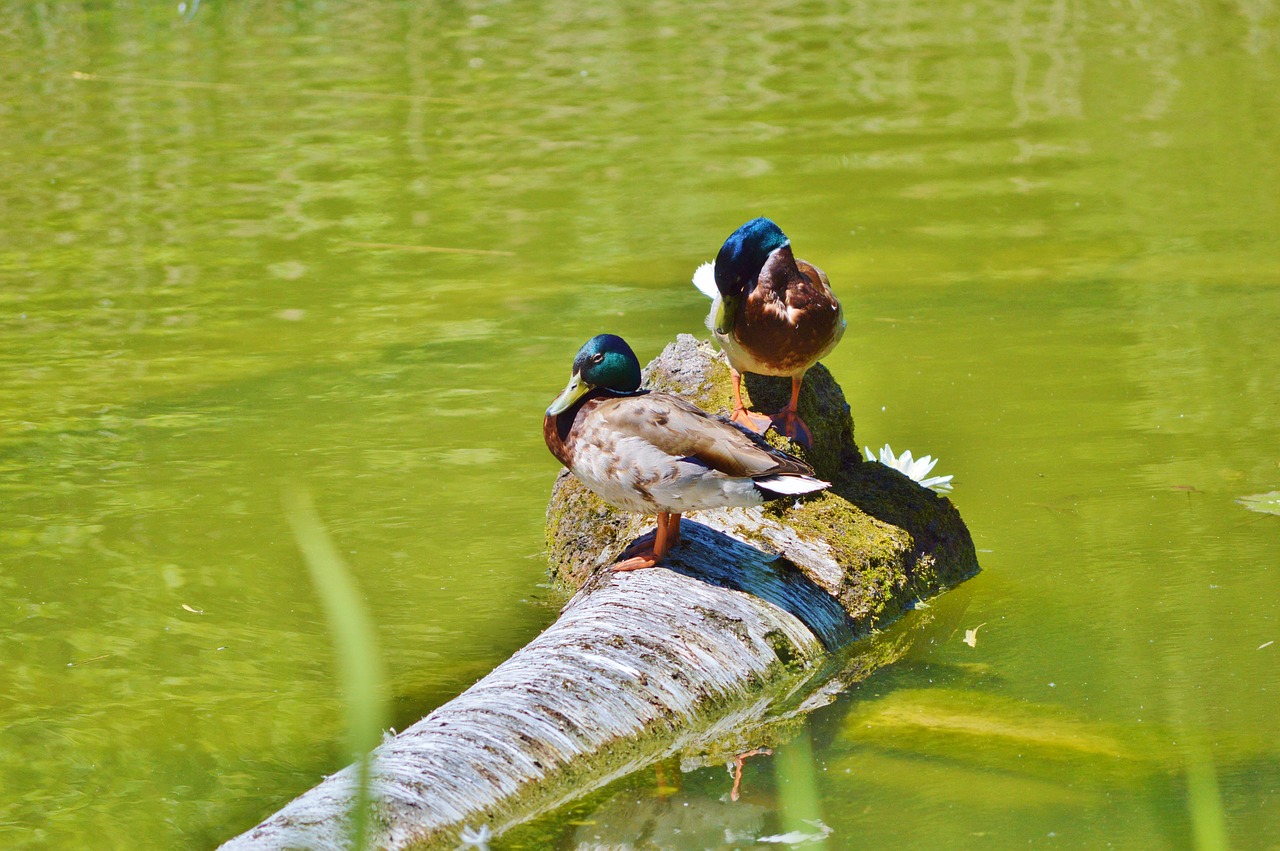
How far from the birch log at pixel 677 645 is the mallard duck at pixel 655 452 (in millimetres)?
319

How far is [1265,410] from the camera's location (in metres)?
6.81

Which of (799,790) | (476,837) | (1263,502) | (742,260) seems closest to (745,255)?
(742,260)

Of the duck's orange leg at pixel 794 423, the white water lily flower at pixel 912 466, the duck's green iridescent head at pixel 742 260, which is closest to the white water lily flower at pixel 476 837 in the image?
the duck's orange leg at pixel 794 423

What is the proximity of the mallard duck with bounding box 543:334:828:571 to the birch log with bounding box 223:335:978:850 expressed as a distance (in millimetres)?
319

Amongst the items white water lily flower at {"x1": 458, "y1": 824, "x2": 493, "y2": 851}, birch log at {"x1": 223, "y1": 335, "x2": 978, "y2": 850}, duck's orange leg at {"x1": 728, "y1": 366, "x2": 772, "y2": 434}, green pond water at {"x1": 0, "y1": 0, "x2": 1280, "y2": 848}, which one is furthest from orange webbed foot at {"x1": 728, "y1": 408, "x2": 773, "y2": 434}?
white water lily flower at {"x1": 458, "y1": 824, "x2": 493, "y2": 851}

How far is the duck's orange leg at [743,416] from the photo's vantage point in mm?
5105

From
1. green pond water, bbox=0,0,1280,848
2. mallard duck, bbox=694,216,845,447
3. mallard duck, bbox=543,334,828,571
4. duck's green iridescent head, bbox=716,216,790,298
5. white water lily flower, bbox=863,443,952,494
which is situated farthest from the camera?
white water lily flower, bbox=863,443,952,494

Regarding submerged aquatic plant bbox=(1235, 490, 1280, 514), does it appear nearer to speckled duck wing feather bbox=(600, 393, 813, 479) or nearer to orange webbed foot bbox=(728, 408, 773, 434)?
orange webbed foot bbox=(728, 408, 773, 434)

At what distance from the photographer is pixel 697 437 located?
4.34 metres

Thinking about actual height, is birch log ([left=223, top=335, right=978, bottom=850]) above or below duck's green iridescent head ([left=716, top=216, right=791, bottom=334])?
below

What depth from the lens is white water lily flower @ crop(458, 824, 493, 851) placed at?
3465mm

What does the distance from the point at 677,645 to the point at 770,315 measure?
1.29 metres

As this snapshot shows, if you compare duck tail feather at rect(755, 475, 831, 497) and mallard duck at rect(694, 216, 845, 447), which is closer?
duck tail feather at rect(755, 475, 831, 497)

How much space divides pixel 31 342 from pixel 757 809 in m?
6.32
